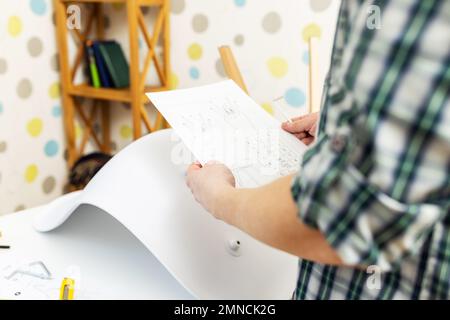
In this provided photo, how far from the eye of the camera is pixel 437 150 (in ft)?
0.97

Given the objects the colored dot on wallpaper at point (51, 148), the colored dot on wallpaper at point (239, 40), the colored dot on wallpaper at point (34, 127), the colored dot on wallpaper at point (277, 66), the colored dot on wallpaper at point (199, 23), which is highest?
the colored dot on wallpaper at point (199, 23)

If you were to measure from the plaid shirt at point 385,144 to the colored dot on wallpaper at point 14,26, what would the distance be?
5.07 feet

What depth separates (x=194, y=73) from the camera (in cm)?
182

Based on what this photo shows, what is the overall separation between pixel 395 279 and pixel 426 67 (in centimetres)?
19

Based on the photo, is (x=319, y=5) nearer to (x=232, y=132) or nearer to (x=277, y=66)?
(x=277, y=66)

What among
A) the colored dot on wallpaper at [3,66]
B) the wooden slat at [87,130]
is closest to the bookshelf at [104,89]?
the wooden slat at [87,130]

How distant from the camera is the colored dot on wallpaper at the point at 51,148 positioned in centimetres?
186

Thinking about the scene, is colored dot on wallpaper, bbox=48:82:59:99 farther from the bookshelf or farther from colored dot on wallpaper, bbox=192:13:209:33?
colored dot on wallpaper, bbox=192:13:209:33

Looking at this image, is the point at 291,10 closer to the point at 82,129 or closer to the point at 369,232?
the point at 82,129

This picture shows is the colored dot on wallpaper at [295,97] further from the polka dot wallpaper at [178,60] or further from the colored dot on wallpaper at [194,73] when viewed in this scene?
the colored dot on wallpaper at [194,73]

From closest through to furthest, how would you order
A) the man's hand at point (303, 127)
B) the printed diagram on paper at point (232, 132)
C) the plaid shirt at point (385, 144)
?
the plaid shirt at point (385, 144) → the printed diagram on paper at point (232, 132) → the man's hand at point (303, 127)

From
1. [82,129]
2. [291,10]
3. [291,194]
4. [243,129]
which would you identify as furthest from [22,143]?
[291,194]

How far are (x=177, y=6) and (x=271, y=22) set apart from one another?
40 cm

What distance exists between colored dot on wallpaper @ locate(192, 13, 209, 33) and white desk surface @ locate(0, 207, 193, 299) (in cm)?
113
